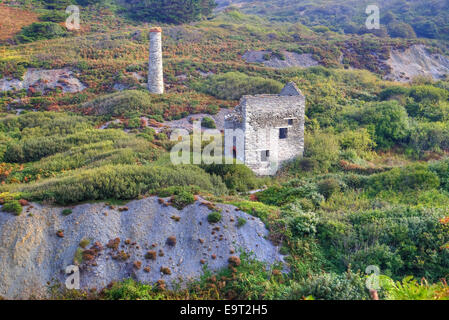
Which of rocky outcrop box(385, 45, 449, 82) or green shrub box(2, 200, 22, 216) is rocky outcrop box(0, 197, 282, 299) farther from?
rocky outcrop box(385, 45, 449, 82)

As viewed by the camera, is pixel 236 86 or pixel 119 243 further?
pixel 236 86

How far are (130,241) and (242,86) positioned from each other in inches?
976

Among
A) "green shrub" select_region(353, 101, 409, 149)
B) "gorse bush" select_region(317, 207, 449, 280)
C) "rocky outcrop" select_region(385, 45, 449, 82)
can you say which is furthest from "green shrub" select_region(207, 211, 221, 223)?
"rocky outcrop" select_region(385, 45, 449, 82)

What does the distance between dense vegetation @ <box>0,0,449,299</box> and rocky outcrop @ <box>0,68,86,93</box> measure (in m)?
0.82

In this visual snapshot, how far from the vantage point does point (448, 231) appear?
1320 cm

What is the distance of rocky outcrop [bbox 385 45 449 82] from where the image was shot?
4856 centimetres

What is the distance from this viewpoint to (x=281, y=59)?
4856 cm

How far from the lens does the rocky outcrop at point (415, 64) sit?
4856cm

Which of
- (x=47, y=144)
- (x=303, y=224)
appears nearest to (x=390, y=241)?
(x=303, y=224)

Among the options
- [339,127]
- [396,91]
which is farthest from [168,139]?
[396,91]

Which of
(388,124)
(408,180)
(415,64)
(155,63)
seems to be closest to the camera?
(408,180)

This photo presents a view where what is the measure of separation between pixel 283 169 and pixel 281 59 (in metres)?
29.7

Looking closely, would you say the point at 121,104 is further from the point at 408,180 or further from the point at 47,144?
the point at 408,180

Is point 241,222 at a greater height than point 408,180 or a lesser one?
greater
